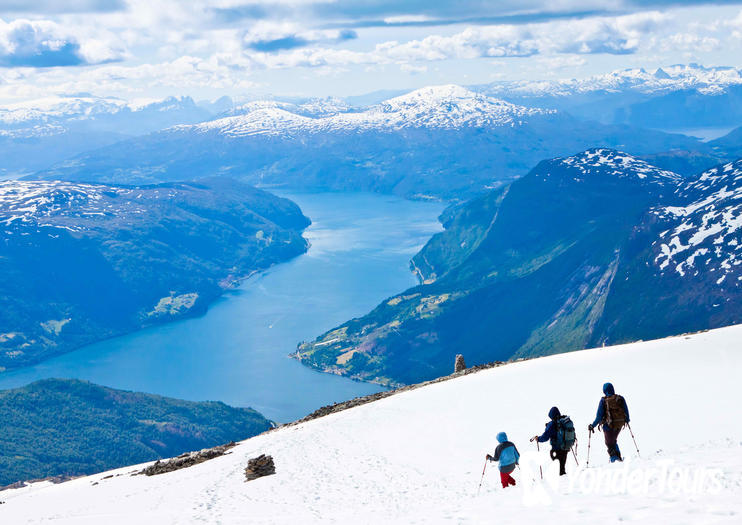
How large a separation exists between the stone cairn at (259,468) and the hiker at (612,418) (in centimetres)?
1611

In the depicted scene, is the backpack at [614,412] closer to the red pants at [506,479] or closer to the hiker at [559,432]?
the hiker at [559,432]

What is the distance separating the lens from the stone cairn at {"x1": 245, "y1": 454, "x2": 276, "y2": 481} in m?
32.6

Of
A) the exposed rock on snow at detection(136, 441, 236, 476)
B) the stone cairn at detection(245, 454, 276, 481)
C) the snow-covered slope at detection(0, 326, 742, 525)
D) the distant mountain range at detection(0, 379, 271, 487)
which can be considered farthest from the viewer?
the distant mountain range at detection(0, 379, 271, 487)

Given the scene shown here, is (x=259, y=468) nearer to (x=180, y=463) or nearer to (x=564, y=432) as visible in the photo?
(x=180, y=463)

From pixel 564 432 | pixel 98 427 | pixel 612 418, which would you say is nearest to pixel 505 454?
pixel 564 432

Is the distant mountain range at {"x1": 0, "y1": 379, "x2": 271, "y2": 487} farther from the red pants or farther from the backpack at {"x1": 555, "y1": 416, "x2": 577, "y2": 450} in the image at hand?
the backpack at {"x1": 555, "y1": 416, "x2": 577, "y2": 450}

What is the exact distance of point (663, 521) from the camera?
54.9 feet

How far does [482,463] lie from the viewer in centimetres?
2891

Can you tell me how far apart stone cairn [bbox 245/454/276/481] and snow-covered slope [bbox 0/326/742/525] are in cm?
47

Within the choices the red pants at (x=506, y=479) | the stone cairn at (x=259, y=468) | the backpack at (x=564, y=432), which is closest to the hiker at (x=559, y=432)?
the backpack at (x=564, y=432)

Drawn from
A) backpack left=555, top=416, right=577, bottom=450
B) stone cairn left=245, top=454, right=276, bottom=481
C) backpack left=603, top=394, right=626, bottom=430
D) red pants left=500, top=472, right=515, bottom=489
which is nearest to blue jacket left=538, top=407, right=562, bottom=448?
backpack left=555, top=416, right=577, bottom=450

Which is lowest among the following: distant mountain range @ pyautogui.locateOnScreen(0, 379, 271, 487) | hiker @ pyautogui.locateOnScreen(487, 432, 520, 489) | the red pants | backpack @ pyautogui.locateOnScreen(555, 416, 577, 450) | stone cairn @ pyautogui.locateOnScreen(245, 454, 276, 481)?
the red pants

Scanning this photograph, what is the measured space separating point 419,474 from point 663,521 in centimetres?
1394

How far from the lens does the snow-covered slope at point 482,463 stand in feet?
64.5
